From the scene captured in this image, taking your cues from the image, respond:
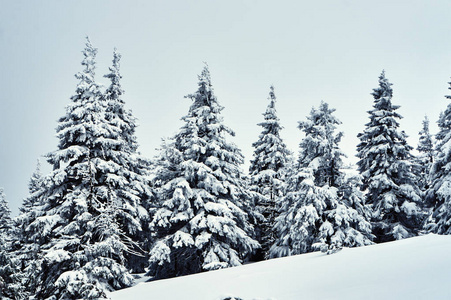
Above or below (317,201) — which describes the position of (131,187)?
above

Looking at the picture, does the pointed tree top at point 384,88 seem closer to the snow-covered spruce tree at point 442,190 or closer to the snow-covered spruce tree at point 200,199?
the snow-covered spruce tree at point 442,190

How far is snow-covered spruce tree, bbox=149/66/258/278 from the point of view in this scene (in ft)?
A: 55.8

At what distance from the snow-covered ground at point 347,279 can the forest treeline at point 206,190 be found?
7.93m

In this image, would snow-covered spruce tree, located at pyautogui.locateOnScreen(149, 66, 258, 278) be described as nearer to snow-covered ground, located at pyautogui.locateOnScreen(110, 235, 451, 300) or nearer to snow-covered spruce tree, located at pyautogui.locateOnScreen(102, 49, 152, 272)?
snow-covered spruce tree, located at pyautogui.locateOnScreen(102, 49, 152, 272)

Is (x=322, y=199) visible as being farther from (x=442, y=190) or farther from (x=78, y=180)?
(x=78, y=180)

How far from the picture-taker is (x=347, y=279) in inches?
235

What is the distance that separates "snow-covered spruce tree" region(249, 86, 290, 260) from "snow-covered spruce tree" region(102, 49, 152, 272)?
862 centimetres

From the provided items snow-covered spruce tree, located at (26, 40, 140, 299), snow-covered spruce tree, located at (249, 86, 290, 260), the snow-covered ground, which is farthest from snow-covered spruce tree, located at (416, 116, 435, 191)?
snow-covered spruce tree, located at (26, 40, 140, 299)

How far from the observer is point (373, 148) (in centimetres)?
2019

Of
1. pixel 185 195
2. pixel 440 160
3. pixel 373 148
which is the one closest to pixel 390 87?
pixel 373 148

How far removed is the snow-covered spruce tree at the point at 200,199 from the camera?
669 inches

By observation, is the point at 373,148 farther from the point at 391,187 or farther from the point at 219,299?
the point at 219,299

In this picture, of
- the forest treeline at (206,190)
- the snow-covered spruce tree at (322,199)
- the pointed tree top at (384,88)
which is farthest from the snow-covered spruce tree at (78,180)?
the pointed tree top at (384,88)

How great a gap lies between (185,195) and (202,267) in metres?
4.09
